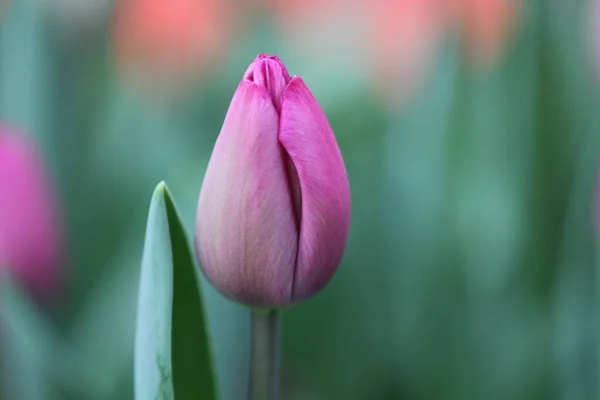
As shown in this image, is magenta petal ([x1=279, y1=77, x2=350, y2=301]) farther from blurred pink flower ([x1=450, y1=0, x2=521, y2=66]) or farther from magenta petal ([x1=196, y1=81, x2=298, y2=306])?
blurred pink flower ([x1=450, y1=0, x2=521, y2=66])

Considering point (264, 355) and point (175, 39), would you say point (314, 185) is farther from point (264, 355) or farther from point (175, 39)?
point (175, 39)

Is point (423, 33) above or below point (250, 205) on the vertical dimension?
above

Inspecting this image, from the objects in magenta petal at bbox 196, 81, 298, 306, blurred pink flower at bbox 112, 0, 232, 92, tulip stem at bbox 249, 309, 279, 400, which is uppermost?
blurred pink flower at bbox 112, 0, 232, 92

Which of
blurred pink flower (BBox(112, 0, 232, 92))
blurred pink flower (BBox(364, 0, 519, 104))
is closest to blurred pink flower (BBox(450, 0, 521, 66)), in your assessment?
blurred pink flower (BBox(364, 0, 519, 104))

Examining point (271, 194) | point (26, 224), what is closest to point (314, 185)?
point (271, 194)

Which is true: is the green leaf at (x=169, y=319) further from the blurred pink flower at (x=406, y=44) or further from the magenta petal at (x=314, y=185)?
the blurred pink flower at (x=406, y=44)

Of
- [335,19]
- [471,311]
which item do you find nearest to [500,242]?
[471,311]

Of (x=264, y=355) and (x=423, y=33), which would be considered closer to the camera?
(x=264, y=355)
